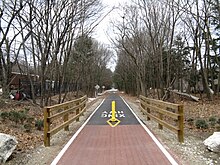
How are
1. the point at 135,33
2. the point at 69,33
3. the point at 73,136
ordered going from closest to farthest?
the point at 73,136 → the point at 69,33 → the point at 135,33

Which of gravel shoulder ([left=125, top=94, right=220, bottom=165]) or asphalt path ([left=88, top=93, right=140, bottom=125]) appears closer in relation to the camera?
gravel shoulder ([left=125, top=94, right=220, bottom=165])

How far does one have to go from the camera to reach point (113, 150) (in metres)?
7.51

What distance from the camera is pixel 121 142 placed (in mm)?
8633

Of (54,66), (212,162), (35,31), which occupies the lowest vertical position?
(212,162)

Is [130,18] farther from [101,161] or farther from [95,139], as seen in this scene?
[101,161]

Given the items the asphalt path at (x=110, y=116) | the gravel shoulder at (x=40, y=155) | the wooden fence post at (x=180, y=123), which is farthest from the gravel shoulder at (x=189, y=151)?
the asphalt path at (x=110, y=116)

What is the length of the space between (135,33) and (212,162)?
2094 centimetres

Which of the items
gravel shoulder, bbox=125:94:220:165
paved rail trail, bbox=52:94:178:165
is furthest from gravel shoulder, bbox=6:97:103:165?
gravel shoulder, bbox=125:94:220:165

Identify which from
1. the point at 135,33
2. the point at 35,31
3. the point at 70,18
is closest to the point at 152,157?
the point at 70,18

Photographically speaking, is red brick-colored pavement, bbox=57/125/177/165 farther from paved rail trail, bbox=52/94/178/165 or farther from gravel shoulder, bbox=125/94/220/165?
gravel shoulder, bbox=125/94/220/165

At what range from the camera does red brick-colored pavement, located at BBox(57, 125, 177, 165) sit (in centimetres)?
640

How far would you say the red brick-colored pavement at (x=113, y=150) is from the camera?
6.40m

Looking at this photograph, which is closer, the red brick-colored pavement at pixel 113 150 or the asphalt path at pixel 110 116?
the red brick-colored pavement at pixel 113 150

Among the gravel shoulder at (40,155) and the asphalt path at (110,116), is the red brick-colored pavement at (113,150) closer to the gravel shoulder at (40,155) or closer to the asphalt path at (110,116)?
the gravel shoulder at (40,155)
